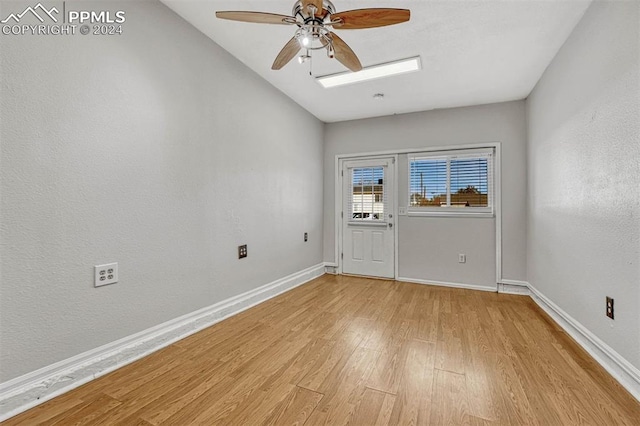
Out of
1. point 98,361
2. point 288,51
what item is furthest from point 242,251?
point 288,51

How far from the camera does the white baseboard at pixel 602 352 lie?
162 centimetres

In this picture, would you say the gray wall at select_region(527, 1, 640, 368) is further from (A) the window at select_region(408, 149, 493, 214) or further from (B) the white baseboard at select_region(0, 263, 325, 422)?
(B) the white baseboard at select_region(0, 263, 325, 422)

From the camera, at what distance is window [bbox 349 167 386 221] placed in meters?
4.50

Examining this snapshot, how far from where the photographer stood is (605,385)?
1.70m

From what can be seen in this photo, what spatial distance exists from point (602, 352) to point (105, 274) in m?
3.37

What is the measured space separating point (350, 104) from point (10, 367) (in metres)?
4.02

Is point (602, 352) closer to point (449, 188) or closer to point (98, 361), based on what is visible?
point (449, 188)

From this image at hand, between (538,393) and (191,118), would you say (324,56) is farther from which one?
(538,393)

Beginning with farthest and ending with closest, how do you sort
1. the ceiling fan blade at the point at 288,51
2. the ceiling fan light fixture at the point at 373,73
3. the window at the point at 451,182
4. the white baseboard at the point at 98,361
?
the window at the point at 451,182
the ceiling fan light fixture at the point at 373,73
the ceiling fan blade at the point at 288,51
the white baseboard at the point at 98,361

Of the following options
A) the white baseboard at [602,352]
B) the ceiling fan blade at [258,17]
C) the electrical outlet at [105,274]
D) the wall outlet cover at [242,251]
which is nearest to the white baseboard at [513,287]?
the white baseboard at [602,352]

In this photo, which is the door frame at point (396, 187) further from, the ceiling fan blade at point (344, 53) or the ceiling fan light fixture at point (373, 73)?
the ceiling fan blade at point (344, 53)

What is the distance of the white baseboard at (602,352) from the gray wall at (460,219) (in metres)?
1.13

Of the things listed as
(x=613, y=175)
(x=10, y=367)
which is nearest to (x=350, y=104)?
(x=613, y=175)

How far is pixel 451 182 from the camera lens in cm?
409
